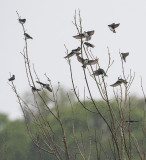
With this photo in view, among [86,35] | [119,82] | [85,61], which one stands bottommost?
[119,82]

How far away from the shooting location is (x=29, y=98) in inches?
1422

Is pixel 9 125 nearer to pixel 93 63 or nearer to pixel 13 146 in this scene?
pixel 13 146

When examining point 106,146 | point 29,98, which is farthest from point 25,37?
point 29,98

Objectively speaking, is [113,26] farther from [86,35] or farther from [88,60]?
[88,60]

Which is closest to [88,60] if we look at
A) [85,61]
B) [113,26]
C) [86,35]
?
[85,61]

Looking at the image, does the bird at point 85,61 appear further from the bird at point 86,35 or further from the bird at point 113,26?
the bird at point 113,26

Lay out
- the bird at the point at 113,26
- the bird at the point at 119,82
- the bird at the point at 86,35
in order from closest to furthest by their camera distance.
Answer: the bird at the point at 119,82 → the bird at the point at 86,35 → the bird at the point at 113,26

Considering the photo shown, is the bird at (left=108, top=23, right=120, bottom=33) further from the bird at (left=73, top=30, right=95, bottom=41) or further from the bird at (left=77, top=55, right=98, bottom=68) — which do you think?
the bird at (left=77, top=55, right=98, bottom=68)

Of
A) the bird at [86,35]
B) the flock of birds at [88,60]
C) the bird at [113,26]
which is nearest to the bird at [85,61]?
the flock of birds at [88,60]

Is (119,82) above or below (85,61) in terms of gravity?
below

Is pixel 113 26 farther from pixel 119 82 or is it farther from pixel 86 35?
pixel 119 82

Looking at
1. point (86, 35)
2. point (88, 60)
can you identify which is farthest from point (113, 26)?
point (88, 60)

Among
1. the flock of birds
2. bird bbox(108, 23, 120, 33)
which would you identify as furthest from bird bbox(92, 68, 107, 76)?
bird bbox(108, 23, 120, 33)

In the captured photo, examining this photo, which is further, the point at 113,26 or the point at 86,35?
the point at 113,26
